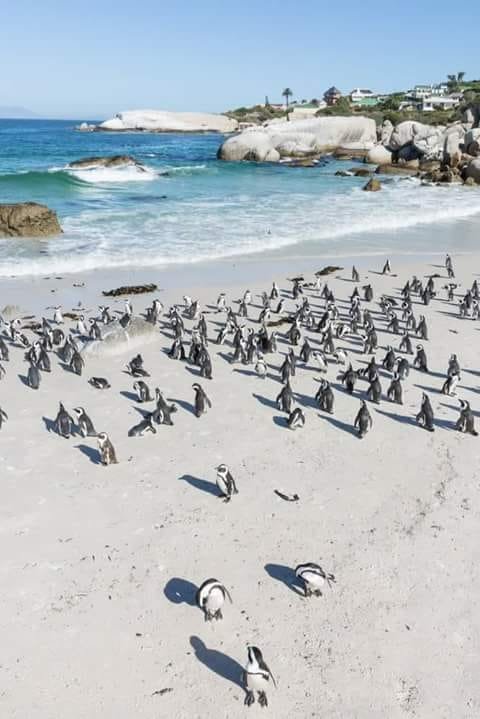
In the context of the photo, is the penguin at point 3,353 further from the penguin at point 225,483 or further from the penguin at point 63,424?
the penguin at point 225,483

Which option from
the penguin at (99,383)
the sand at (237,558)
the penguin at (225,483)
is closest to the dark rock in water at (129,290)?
the penguin at (99,383)

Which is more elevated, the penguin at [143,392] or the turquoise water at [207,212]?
the turquoise water at [207,212]

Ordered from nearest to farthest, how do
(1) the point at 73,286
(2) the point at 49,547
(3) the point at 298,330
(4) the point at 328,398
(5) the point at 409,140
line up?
(2) the point at 49,547 < (4) the point at 328,398 < (3) the point at 298,330 < (1) the point at 73,286 < (5) the point at 409,140

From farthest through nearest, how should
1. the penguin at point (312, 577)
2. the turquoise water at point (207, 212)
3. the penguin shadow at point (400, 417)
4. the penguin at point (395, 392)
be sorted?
the turquoise water at point (207, 212), the penguin at point (395, 392), the penguin shadow at point (400, 417), the penguin at point (312, 577)

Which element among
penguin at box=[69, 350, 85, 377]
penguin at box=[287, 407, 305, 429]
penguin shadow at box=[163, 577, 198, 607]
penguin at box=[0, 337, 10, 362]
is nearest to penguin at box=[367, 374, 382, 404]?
penguin at box=[287, 407, 305, 429]

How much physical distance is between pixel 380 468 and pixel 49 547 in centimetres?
583

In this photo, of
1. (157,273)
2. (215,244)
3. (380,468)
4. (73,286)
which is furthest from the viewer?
(215,244)

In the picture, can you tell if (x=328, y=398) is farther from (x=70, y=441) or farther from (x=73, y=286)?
(x=73, y=286)

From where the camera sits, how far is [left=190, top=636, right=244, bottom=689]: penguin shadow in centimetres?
729

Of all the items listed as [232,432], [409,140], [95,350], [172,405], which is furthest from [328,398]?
[409,140]

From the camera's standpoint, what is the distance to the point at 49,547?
928cm

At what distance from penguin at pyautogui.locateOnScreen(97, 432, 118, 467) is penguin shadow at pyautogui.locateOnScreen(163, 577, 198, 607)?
324 centimetres

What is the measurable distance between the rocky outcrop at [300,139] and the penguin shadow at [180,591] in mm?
79987

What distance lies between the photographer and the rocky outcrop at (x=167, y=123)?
15825cm
